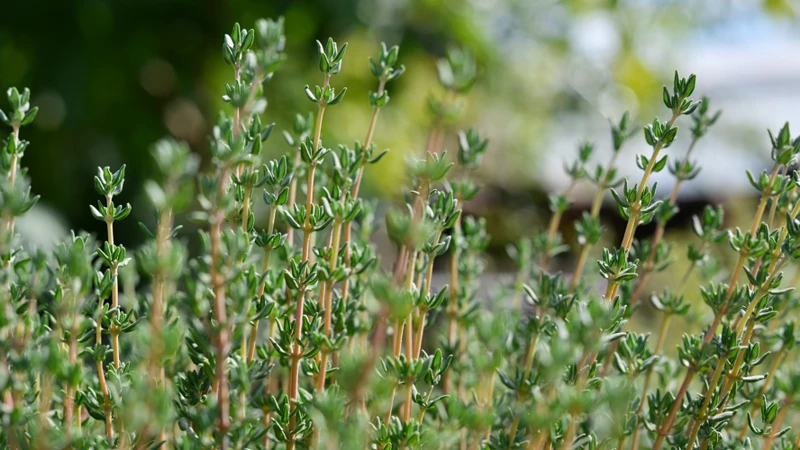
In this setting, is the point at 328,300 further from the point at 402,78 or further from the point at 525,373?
the point at 402,78

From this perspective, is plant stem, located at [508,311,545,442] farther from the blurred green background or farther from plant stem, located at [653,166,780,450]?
the blurred green background

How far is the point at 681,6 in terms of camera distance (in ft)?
12.1

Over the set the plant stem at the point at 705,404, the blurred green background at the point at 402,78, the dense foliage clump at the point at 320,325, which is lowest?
the plant stem at the point at 705,404

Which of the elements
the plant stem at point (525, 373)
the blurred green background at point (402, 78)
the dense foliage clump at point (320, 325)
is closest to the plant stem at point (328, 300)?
the dense foliage clump at point (320, 325)

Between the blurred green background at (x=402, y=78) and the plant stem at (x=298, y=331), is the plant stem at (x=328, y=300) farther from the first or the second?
the blurred green background at (x=402, y=78)

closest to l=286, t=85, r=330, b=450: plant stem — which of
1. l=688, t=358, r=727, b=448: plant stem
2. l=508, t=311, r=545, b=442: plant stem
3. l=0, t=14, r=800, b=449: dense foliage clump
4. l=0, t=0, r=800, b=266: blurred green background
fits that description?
l=0, t=14, r=800, b=449: dense foliage clump

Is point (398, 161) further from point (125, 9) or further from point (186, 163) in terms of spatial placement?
point (186, 163)

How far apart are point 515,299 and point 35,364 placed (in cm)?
44

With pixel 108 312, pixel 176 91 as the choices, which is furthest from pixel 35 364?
pixel 176 91

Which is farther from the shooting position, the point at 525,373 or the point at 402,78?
the point at 402,78

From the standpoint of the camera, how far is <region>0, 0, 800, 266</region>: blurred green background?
1.97m

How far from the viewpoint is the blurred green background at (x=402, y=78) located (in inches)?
77.7

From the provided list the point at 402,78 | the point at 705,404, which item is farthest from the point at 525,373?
the point at 402,78

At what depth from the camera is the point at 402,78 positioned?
2.42m
